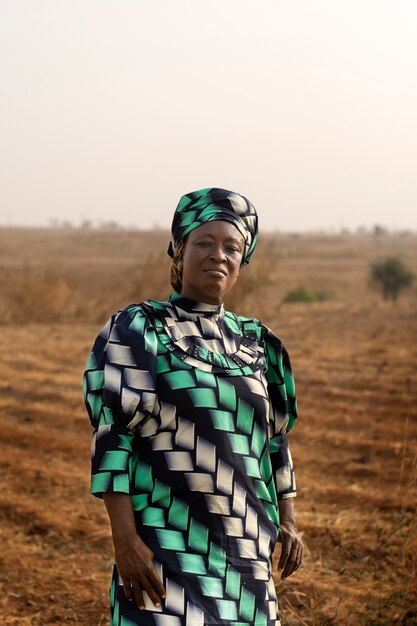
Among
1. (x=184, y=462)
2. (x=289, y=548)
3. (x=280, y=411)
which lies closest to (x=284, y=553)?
(x=289, y=548)

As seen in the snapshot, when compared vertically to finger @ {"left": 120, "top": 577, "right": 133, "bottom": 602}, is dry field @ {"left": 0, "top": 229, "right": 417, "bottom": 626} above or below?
below

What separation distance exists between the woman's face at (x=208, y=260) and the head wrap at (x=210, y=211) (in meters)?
0.02

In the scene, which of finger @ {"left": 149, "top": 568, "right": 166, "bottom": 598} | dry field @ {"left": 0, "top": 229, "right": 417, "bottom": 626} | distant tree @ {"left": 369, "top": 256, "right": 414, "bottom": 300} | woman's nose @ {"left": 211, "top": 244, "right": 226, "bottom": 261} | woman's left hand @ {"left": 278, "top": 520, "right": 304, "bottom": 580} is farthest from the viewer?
distant tree @ {"left": 369, "top": 256, "right": 414, "bottom": 300}

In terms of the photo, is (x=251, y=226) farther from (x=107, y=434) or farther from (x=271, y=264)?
(x=271, y=264)

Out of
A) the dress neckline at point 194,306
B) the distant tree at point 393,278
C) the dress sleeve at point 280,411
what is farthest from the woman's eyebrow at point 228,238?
the distant tree at point 393,278

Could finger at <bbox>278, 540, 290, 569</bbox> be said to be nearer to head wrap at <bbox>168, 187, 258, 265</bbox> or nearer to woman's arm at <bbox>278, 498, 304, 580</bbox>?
woman's arm at <bbox>278, 498, 304, 580</bbox>

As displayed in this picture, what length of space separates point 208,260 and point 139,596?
834 mm

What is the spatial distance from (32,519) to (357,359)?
598 centimetres

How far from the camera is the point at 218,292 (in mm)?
2385

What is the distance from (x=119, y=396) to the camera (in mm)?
2135

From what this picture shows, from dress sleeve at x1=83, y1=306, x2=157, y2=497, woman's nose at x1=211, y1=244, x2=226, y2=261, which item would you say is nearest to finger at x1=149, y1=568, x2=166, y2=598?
dress sleeve at x1=83, y1=306, x2=157, y2=497

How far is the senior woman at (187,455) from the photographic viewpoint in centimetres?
213

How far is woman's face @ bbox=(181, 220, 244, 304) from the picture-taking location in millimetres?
2373

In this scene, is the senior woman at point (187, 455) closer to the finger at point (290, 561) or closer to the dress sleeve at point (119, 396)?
Result: the dress sleeve at point (119, 396)
